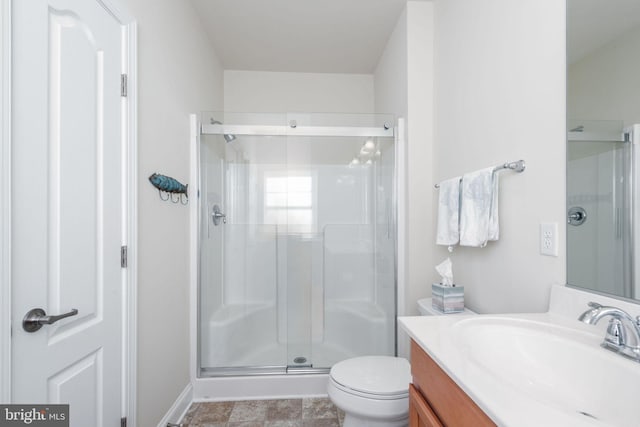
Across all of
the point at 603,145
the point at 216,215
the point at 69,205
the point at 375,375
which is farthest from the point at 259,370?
the point at 603,145

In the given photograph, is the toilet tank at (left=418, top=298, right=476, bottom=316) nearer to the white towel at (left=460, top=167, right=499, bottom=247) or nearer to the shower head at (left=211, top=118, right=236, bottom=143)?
the white towel at (left=460, top=167, right=499, bottom=247)

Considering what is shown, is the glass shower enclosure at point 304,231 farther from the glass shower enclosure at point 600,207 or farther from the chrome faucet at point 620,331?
the chrome faucet at point 620,331

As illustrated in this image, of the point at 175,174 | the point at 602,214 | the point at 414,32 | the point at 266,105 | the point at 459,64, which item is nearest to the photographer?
the point at 602,214

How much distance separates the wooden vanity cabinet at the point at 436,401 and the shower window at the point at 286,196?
136cm

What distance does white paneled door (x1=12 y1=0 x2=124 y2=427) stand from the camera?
81cm

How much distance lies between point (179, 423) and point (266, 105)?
264 centimetres

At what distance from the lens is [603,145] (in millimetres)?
887

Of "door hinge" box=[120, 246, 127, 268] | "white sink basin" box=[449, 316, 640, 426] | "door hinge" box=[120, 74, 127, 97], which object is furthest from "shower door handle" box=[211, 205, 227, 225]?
"white sink basin" box=[449, 316, 640, 426]

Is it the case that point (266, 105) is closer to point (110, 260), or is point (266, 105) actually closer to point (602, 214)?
point (110, 260)

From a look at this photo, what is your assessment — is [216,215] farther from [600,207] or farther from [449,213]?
[600,207]

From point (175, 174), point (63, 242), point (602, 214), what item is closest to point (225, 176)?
point (175, 174)

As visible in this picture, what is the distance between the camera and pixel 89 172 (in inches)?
41.4

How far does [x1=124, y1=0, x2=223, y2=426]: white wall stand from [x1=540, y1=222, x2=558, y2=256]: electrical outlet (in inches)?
65.5

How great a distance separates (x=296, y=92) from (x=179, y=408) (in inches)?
109
